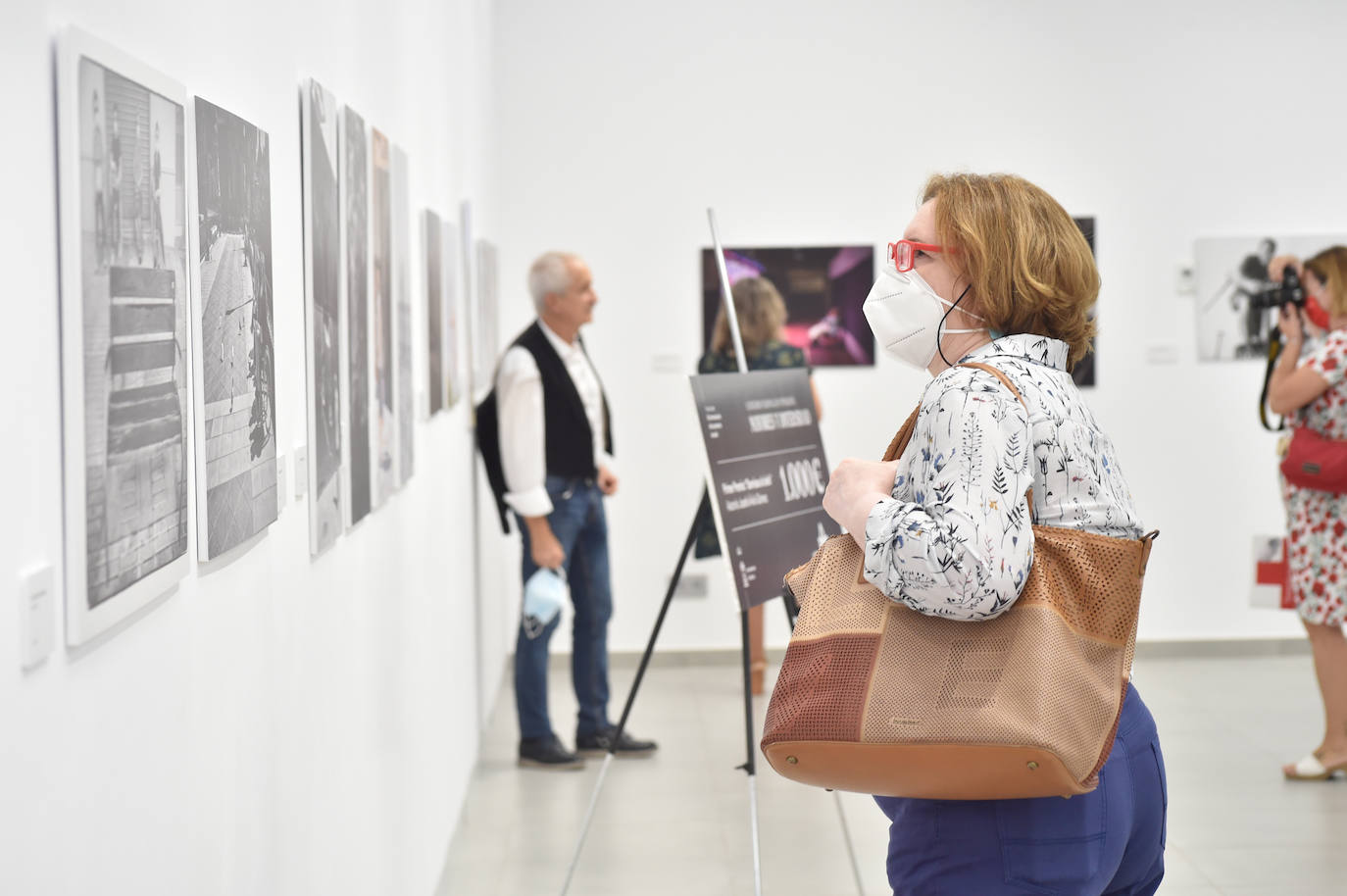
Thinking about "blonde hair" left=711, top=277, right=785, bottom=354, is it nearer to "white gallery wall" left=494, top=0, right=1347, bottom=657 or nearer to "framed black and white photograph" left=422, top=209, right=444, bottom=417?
"white gallery wall" left=494, top=0, right=1347, bottom=657

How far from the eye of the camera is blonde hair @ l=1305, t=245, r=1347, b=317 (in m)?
4.82

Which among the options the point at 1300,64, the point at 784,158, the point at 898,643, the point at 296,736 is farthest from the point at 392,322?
the point at 1300,64

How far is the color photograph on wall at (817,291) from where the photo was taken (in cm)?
720

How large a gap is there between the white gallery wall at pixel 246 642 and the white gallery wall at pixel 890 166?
2943mm

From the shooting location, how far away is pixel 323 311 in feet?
7.75

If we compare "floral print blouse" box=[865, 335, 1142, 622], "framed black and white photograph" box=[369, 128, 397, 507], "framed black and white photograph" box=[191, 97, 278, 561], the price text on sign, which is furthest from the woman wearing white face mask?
→ the price text on sign

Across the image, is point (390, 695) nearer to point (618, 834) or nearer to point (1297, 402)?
point (618, 834)

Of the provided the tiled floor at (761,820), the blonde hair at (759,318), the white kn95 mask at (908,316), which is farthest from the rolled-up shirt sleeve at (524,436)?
the white kn95 mask at (908,316)

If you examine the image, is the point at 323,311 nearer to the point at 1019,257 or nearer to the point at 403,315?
the point at 403,315

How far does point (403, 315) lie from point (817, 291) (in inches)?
164

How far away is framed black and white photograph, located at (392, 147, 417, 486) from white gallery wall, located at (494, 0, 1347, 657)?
3692 mm

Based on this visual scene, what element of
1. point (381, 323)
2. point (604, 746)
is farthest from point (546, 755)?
point (381, 323)

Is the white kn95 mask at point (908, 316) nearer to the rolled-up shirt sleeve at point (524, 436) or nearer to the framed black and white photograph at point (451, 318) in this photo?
the framed black and white photograph at point (451, 318)

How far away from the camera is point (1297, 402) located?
4.79 meters
